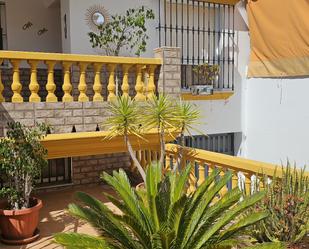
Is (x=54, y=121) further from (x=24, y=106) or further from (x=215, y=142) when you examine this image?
(x=215, y=142)

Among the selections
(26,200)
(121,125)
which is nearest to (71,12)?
(121,125)

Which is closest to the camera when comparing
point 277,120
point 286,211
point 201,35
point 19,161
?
point 286,211

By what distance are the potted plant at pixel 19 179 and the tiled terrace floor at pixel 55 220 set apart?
0.17m

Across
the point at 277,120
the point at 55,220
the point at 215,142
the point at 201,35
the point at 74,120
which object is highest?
the point at 201,35

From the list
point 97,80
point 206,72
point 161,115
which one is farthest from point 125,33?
point 161,115

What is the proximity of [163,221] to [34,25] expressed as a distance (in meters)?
7.24

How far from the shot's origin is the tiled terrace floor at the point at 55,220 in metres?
4.91

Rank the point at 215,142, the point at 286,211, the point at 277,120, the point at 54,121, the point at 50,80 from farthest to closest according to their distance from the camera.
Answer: the point at 215,142 < the point at 277,120 < the point at 54,121 < the point at 50,80 < the point at 286,211

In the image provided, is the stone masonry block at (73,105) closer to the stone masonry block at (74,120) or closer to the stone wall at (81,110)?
the stone wall at (81,110)

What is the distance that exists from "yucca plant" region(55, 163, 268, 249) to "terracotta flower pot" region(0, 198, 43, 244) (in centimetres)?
152

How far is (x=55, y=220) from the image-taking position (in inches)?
228

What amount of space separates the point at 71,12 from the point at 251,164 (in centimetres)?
553

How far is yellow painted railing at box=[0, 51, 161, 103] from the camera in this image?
531 centimetres

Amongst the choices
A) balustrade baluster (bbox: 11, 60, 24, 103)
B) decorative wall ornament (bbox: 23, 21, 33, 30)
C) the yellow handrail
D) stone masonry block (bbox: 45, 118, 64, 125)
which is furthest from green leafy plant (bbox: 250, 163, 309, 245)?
decorative wall ornament (bbox: 23, 21, 33, 30)
